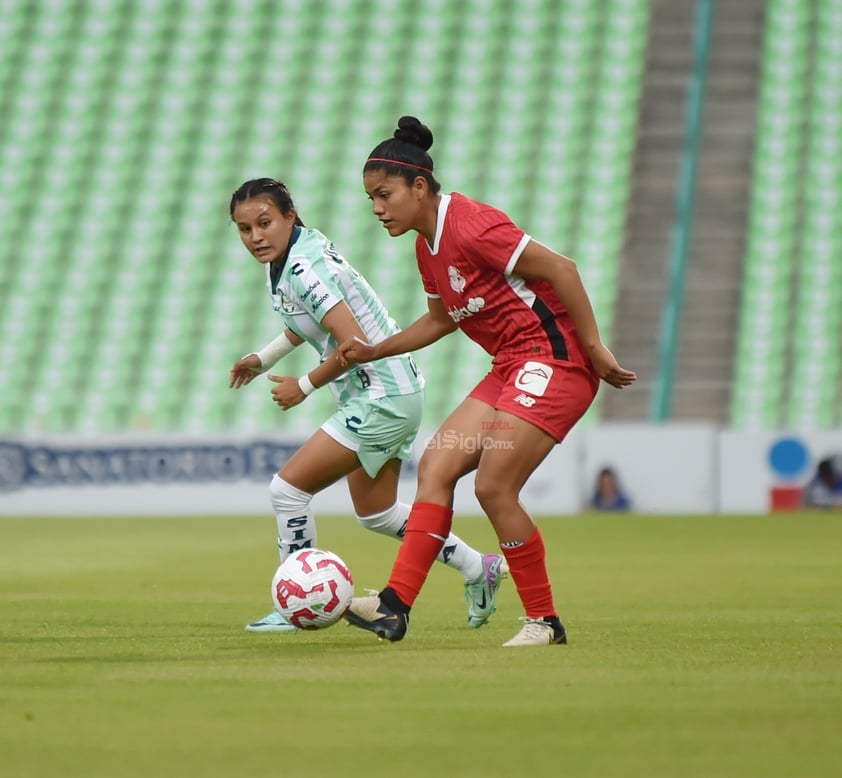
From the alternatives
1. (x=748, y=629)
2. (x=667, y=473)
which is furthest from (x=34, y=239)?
(x=748, y=629)

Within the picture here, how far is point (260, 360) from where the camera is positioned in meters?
7.21

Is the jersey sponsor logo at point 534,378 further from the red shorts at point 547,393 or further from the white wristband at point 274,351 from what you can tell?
the white wristband at point 274,351

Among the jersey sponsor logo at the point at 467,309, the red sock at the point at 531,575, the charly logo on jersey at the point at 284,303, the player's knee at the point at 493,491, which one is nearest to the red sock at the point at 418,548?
the player's knee at the point at 493,491

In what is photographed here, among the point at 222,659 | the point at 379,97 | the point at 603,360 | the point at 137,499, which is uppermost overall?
the point at 379,97

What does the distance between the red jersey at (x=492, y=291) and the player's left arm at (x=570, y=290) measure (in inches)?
2.7

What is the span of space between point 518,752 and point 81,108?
897 inches

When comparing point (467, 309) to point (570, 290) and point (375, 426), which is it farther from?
point (375, 426)

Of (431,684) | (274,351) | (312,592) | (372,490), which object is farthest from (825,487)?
(431,684)

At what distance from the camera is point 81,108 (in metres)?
25.3

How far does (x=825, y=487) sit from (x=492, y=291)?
37.1 feet

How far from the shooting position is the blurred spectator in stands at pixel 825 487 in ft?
54.3

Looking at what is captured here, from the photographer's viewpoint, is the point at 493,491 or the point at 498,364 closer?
the point at 493,491

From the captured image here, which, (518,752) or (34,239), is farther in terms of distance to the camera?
(34,239)

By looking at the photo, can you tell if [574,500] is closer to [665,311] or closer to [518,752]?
[665,311]
